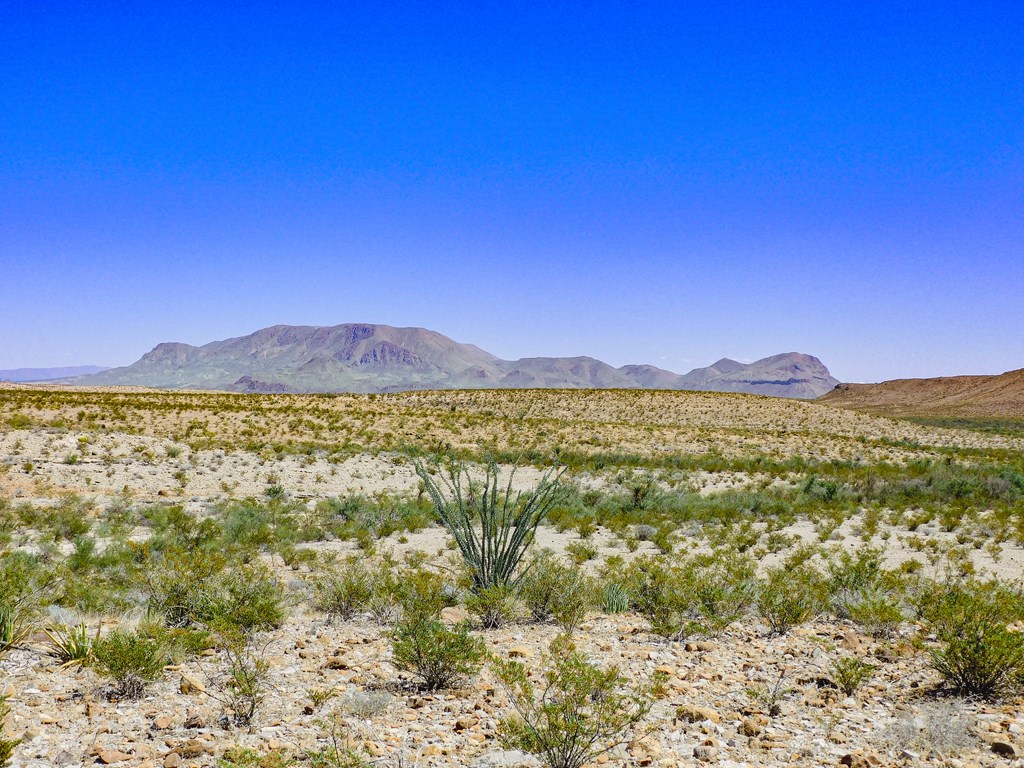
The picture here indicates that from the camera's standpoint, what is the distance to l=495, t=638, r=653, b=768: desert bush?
14.5ft

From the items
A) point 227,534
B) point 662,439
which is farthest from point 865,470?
point 227,534

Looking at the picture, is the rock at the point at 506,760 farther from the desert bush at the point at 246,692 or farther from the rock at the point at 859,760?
the rock at the point at 859,760

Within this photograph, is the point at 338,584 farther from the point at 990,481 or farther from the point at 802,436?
the point at 802,436

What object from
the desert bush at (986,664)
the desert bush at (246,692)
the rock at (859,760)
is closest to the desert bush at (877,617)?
the desert bush at (986,664)

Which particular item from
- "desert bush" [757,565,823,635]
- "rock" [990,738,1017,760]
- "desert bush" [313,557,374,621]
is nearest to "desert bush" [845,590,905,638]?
"desert bush" [757,565,823,635]

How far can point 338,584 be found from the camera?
824cm

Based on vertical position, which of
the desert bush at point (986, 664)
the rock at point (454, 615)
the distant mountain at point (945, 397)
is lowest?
the rock at point (454, 615)

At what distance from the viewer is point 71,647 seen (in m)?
5.98

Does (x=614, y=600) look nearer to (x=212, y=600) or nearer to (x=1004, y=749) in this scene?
(x=1004, y=749)

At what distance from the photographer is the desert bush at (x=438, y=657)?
18.8 ft

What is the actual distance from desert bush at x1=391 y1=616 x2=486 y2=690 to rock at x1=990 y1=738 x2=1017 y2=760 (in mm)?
3877

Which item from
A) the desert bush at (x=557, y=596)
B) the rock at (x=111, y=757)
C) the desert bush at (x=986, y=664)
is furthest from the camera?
the desert bush at (x=557, y=596)

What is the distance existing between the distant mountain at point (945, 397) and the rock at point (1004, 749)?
334 feet

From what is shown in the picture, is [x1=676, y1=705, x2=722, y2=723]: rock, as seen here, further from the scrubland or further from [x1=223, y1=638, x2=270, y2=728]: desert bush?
[x1=223, y1=638, x2=270, y2=728]: desert bush
